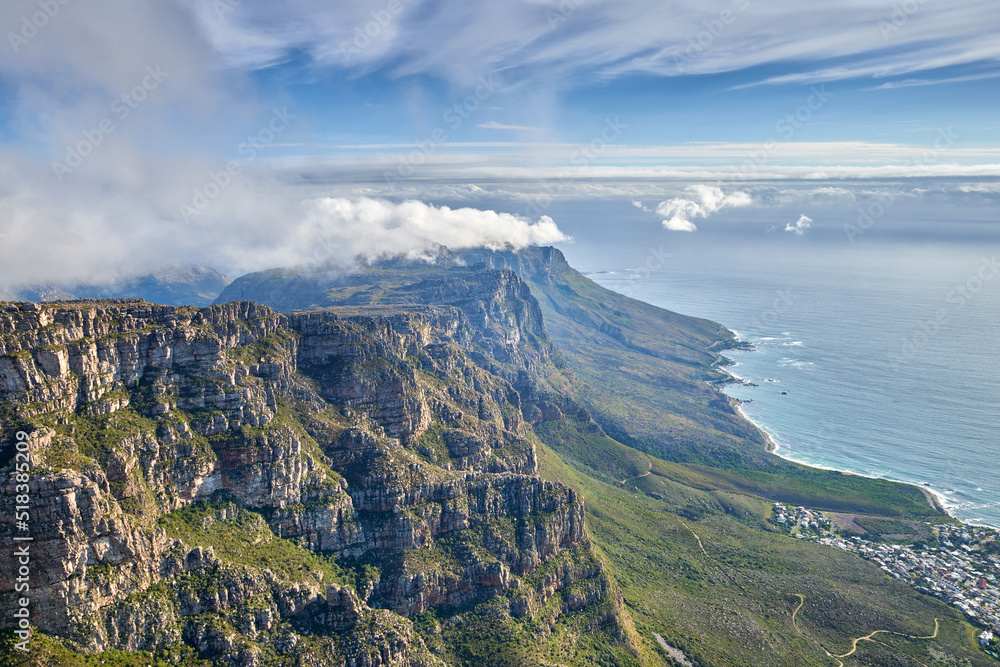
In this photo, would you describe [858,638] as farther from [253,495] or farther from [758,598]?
[253,495]

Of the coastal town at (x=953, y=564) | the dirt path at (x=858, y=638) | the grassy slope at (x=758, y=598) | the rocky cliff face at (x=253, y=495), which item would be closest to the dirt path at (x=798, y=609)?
the dirt path at (x=858, y=638)

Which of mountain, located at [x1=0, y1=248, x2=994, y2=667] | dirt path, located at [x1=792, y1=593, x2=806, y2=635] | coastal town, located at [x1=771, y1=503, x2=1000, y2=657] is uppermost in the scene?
mountain, located at [x1=0, y1=248, x2=994, y2=667]

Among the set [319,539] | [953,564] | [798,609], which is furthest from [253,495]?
[953,564]

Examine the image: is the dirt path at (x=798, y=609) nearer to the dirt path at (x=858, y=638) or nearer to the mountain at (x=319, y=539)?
the dirt path at (x=858, y=638)

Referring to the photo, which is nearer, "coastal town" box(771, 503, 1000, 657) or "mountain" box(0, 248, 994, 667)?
"mountain" box(0, 248, 994, 667)

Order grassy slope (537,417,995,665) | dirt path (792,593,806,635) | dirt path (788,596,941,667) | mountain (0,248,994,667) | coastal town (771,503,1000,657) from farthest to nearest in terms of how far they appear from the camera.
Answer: coastal town (771,503,1000,657) < dirt path (792,593,806,635) < grassy slope (537,417,995,665) < dirt path (788,596,941,667) < mountain (0,248,994,667)

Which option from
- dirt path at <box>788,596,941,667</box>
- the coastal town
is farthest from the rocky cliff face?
the coastal town

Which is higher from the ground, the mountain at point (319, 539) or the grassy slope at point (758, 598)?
the mountain at point (319, 539)

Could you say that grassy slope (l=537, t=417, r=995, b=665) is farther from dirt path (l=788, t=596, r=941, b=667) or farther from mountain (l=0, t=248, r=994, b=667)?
dirt path (l=788, t=596, r=941, b=667)
